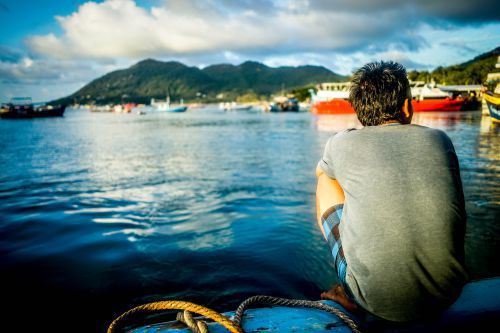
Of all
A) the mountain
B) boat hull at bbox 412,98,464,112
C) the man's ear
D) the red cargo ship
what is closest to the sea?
the man's ear

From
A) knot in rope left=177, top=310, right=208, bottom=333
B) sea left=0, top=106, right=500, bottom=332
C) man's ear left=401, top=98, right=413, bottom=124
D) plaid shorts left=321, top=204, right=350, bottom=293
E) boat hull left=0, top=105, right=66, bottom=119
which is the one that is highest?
boat hull left=0, top=105, right=66, bottom=119

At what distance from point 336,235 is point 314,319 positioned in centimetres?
→ 59

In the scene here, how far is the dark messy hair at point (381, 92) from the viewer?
182cm

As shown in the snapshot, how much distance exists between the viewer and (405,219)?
151 centimetres

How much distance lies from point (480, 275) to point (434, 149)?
3.33 m

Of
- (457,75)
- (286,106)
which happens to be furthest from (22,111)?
(457,75)

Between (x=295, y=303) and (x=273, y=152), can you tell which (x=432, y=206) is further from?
(x=273, y=152)

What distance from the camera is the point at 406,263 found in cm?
154

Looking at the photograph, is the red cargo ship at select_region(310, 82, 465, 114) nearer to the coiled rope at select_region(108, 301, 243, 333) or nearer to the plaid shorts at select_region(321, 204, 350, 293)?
the plaid shorts at select_region(321, 204, 350, 293)

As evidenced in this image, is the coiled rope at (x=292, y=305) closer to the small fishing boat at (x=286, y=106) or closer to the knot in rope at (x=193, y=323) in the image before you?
A: the knot in rope at (x=193, y=323)

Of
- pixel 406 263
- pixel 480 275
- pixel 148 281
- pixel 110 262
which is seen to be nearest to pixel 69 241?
pixel 110 262

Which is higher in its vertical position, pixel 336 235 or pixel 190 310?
pixel 336 235

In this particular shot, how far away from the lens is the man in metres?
1.51

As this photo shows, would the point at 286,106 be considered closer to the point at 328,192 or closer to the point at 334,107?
the point at 334,107
